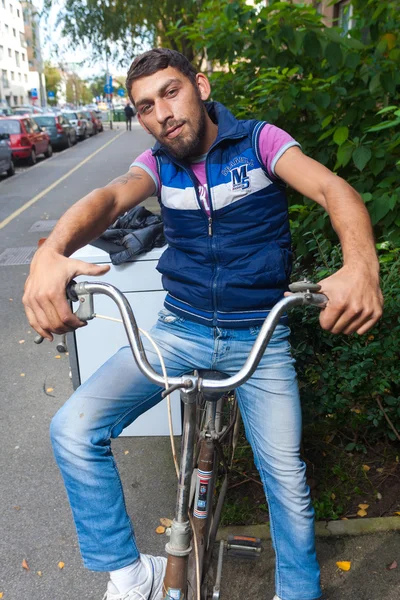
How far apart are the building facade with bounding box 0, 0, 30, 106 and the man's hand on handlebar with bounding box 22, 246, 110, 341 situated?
228 feet

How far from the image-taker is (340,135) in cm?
387

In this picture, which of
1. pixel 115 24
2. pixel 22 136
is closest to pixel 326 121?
pixel 115 24

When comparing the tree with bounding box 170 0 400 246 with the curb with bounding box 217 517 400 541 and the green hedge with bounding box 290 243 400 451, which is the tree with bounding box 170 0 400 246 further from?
the curb with bounding box 217 517 400 541

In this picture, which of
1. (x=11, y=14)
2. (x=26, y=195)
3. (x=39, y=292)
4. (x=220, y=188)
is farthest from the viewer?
(x=11, y=14)

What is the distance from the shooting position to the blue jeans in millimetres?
1994

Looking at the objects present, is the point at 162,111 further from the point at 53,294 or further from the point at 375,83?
the point at 375,83

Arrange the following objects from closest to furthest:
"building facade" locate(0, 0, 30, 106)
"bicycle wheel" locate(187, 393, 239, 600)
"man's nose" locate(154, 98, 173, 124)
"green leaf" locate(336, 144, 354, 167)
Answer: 1. "bicycle wheel" locate(187, 393, 239, 600)
2. "man's nose" locate(154, 98, 173, 124)
3. "green leaf" locate(336, 144, 354, 167)
4. "building facade" locate(0, 0, 30, 106)

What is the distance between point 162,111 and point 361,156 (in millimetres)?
1856

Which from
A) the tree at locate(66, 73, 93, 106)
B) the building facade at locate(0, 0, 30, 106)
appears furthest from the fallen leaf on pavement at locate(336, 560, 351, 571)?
the tree at locate(66, 73, 93, 106)

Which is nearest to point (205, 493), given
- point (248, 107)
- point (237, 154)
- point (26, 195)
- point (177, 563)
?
point (177, 563)

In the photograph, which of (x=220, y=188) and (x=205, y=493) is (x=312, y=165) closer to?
(x=220, y=188)

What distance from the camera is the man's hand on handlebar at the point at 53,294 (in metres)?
1.71

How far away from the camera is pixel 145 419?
12.2 feet

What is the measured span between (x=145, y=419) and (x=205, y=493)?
5.30 feet
